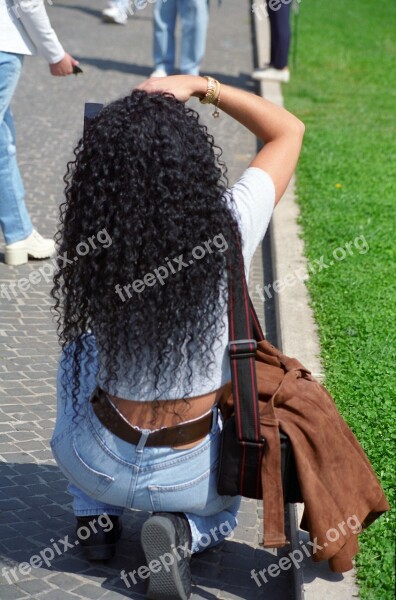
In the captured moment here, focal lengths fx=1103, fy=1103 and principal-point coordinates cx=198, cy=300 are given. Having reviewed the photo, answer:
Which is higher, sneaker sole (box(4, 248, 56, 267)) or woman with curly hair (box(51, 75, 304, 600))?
woman with curly hair (box(51, 75, 304, 600))

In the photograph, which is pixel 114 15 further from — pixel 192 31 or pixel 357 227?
pixel 357 227

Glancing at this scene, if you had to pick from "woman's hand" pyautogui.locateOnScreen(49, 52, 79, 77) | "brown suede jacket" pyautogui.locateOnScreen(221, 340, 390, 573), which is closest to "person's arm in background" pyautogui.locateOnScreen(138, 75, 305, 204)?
"brown suede jacket" pyautogui.locateOnScreen(221, 340, 390, 573)

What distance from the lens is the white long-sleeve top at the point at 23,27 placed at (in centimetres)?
574

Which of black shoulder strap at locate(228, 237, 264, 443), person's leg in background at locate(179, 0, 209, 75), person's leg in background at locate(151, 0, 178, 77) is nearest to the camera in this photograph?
black shoulder strap at locate(228, 237, 264, 443)

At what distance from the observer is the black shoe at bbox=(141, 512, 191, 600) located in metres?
3.14

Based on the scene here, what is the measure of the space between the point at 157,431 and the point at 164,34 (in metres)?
8.04

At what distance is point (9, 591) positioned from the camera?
337 cm

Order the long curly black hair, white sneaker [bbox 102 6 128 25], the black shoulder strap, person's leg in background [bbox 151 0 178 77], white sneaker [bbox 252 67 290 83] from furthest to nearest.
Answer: white sneaker [bbox 102 6 128 25] → white sneaker [bbox 252 67 290 83] → person's leg in background [bbox 151 0 178 77] → the black shoulder strap → the long curly black hair

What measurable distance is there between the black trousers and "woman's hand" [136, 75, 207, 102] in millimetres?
7413

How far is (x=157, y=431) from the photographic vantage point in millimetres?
3176

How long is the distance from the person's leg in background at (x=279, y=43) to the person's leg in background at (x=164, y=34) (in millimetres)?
875

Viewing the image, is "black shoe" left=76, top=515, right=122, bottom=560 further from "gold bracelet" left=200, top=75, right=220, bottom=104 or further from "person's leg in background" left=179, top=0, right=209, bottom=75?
"person's leg in background" left=179, top=0, right=209, bottom=75

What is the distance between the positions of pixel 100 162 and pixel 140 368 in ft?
1.94

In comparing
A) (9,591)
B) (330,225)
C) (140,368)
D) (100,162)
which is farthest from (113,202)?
(330,225)
